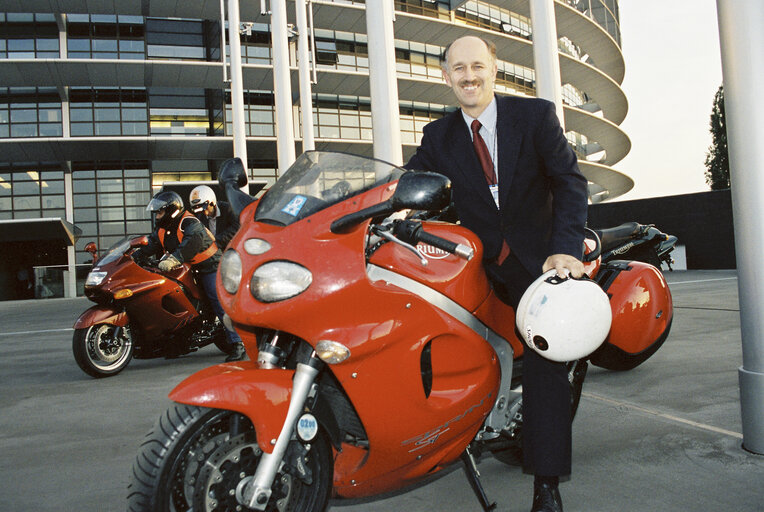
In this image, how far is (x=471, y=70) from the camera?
8.05ft

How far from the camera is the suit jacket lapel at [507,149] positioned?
2.40 metres

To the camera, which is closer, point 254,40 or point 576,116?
point 254,40

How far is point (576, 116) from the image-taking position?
44094 millimetres

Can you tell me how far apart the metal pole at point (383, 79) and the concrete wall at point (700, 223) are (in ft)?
35.9

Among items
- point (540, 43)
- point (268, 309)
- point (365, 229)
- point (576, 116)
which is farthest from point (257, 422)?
point (576, 116)

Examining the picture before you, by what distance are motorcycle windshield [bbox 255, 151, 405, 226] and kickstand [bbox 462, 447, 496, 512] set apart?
109 centimetres

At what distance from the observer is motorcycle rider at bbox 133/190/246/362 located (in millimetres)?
5820

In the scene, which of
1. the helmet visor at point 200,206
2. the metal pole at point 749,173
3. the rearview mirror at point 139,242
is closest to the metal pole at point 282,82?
the helmet visor at point 200,206

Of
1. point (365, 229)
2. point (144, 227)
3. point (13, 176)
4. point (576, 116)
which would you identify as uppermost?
point (576, 116)

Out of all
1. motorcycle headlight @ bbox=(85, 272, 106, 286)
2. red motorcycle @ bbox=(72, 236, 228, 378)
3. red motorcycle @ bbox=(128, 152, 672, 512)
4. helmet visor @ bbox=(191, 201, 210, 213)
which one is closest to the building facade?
helmet visor @ bbox=(191, 201, 210, 213)

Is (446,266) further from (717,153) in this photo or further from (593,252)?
(717,153)

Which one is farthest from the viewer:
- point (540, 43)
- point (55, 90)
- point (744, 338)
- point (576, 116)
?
point (576, 116)

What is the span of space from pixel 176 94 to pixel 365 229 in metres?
36.2

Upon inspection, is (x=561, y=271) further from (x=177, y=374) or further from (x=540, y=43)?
(x=540, y=43)
